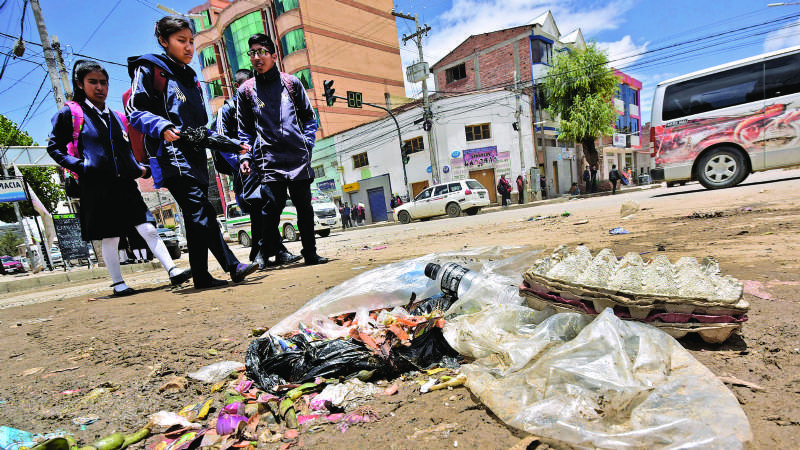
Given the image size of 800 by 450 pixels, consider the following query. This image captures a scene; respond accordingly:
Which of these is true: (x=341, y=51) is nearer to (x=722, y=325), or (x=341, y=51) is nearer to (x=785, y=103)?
(x=785, y=103)

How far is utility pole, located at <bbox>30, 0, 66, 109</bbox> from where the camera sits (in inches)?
354

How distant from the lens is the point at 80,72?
10.2 feet

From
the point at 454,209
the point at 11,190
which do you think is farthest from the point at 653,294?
the point at 11,190

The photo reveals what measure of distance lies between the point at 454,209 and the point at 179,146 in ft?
37.5

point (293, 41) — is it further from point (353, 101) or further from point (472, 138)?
point (472, 138)

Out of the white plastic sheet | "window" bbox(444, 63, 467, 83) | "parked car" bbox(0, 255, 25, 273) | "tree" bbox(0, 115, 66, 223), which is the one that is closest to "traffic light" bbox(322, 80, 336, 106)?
"window" bbox(444, 63, 467, 83)

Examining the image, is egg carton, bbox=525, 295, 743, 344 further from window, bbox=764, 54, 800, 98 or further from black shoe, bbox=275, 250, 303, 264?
window, bbox=764, 54, 800, 98

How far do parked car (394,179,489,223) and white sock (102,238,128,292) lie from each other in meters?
11.1

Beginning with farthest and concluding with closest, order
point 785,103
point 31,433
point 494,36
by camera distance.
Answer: point 494,36, point 785,103, point 31,433

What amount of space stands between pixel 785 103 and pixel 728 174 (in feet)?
4.44

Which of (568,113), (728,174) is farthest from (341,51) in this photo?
(728,174)

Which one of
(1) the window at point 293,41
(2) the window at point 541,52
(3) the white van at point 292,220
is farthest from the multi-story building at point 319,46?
(3) the white van at point 292,220

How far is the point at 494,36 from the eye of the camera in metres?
22.0

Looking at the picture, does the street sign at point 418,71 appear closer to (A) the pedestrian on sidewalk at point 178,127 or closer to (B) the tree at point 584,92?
(B) the tree at point 584,92
